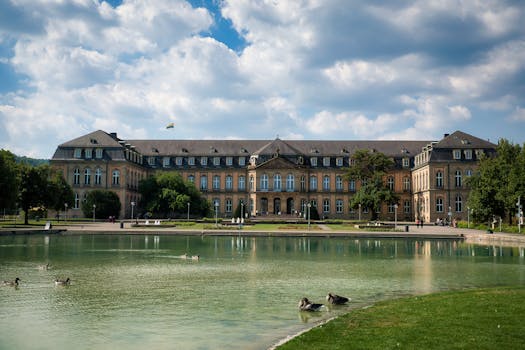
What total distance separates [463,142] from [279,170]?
2767cm

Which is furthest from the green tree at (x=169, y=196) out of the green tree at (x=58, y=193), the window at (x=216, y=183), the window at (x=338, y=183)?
the window at (x=338, y=183)

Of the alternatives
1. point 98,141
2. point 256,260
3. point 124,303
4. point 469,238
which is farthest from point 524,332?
point 98,141

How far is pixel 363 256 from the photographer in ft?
102

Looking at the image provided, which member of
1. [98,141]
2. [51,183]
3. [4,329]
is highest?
[98,141]

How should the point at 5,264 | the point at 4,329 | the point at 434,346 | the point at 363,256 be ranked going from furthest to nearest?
the point at 363,256 < the point at 5,264 < the point at 4,329 < the point at 434,346

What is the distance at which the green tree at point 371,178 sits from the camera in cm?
7631

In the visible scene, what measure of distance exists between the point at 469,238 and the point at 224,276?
101 ft

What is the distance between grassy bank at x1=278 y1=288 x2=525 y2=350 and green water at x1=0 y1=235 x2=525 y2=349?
1248mm

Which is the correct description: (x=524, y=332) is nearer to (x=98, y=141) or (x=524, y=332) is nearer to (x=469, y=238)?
(x=469, y=238)

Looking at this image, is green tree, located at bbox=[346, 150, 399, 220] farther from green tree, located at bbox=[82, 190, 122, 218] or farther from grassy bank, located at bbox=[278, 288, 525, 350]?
grassy bank, located at bbox=[278, 288, 525, 350]

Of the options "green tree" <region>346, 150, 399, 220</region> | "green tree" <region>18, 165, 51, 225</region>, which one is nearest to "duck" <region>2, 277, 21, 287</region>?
"green tree" <region>18, 165, 51, 225</region>

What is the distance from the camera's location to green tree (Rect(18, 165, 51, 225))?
59.9 meters

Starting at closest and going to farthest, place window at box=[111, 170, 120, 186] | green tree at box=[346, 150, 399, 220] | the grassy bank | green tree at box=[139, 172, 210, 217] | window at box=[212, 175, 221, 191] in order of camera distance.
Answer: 1. the grassy bank
2. green tree at box=[139, 172, 210, 217]
3. green tree at box=[346, 150, 399, 220]
4. window at box=[111, 170, 120, 186]
5. window at box=[212, 175, 221, 191]

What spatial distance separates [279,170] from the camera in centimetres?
8562
